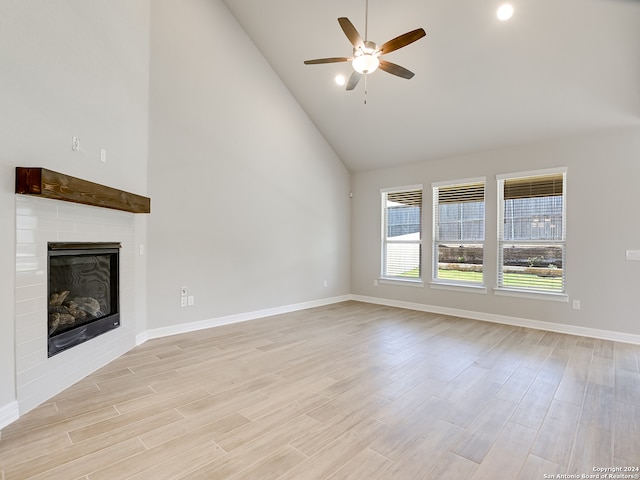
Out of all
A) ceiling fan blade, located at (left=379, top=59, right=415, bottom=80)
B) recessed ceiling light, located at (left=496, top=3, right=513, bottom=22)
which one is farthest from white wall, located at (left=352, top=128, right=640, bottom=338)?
ceiling fan blade, located at (left=379, top=59, right=415, bottom=80)

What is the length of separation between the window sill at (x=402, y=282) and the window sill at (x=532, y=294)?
4.29 ft

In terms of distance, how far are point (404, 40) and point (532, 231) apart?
3659 mm

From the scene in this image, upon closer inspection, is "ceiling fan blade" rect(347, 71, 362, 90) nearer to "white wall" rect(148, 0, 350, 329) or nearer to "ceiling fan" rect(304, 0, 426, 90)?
"ceiling fan" rect(304, 0, 426, 90)

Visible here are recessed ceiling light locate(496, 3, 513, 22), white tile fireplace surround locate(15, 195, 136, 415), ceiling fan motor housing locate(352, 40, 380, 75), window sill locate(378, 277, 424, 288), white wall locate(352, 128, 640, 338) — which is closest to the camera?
white tile fireplace surround locate(15, 195, 136, 415)

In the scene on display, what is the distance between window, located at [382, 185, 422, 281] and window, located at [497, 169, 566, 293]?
145 centimetres

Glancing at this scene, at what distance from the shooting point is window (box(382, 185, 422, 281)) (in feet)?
20.7

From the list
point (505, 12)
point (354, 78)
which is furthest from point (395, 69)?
point (505, 12)

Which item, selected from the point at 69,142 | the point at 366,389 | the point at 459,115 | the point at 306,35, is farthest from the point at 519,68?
the point at 69,142

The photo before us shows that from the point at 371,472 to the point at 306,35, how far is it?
513 centimetres

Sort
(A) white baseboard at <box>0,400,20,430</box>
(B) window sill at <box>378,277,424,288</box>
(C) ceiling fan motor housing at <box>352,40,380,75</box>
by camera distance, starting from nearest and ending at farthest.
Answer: (A) white baseboard at <box>0,400,20,430</box> < (C) ceiling fan motor housing at <box>352,40,380,75</box> < (B) window sill at <box>378,277,424,288</box>

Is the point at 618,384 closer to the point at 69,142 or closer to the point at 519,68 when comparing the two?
the point at 519,68

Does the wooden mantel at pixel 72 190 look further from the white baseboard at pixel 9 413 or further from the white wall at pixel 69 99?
the white baseboard at pixel 9 413

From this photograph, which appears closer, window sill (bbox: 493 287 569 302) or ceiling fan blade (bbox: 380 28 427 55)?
ceiling fan blade (bbox: 380 28 427 55)

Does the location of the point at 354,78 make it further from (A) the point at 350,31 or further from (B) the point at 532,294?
(B) the point at 532,294
